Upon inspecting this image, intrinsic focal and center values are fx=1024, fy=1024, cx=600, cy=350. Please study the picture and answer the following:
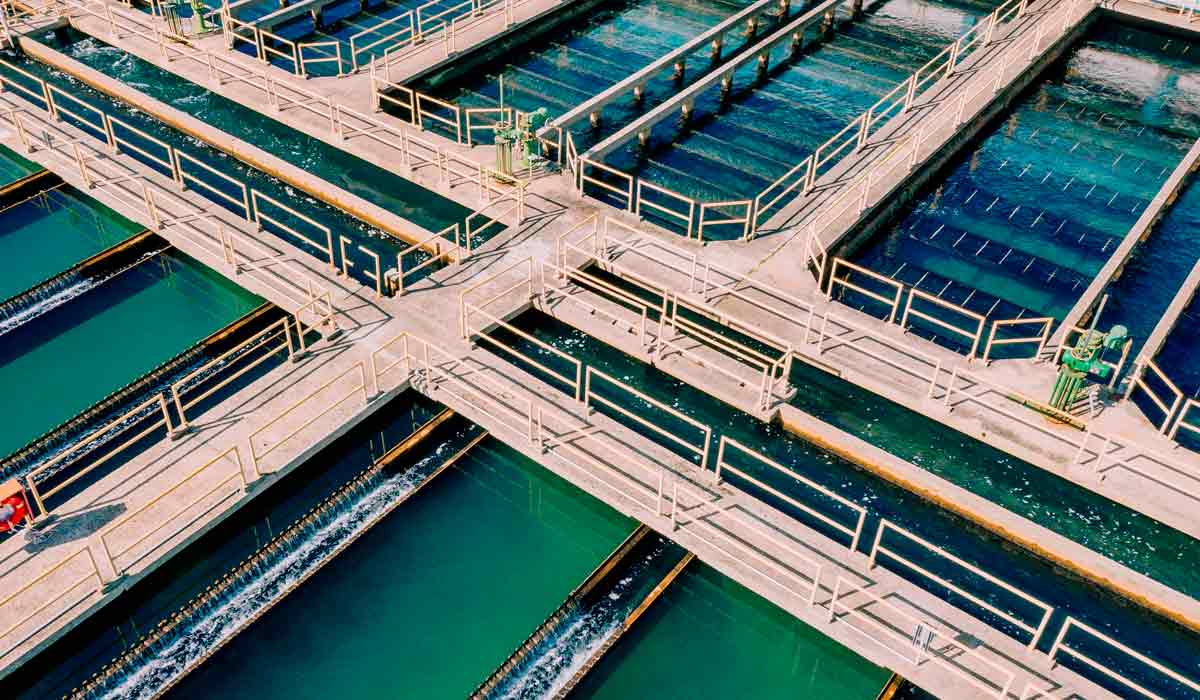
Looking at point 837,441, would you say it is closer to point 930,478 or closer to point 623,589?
point 930,478

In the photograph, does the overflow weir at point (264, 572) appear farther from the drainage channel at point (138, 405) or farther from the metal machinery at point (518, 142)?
the metal machinery at point (518, 142)

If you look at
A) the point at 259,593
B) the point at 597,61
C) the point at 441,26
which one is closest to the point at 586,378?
the point at 259,593

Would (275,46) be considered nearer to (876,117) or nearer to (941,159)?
(876,117)

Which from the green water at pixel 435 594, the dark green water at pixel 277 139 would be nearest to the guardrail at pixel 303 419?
the green water at pixel 435 594

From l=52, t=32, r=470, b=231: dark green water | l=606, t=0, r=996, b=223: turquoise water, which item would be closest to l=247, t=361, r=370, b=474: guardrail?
l=52, t=32, r=470, b=231: dark green water

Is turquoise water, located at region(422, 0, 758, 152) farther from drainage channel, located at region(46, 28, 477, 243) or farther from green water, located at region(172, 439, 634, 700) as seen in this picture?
green water, located at region(172, 439, 634, 700)
